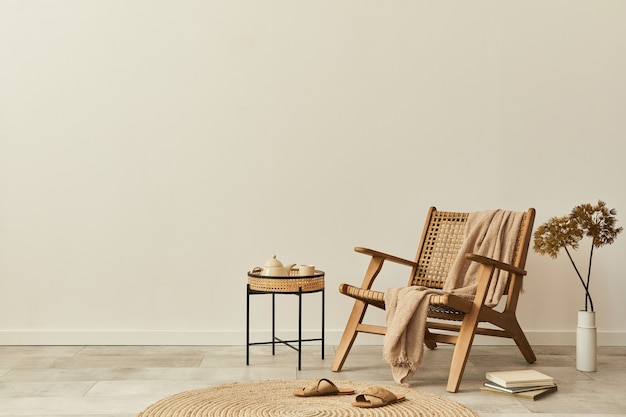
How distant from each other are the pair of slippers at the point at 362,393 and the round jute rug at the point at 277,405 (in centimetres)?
2

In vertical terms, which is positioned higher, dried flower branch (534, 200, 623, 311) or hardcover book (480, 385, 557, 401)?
dried flower branch (534, 200, 623, 311)

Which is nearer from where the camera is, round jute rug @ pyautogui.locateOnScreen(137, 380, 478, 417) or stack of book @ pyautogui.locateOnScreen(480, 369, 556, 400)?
round jute rug @ pyautogui.locateOnScreen(137, 380, 478, 417)

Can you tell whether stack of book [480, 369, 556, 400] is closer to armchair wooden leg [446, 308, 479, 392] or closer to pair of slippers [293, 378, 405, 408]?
armchair wooden leg [446, 308, 479, 392]

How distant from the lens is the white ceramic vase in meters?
3.78

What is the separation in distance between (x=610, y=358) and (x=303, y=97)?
7.27 feet

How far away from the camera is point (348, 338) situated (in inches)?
149

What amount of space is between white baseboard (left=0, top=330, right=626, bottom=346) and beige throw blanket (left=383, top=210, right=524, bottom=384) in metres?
0.74

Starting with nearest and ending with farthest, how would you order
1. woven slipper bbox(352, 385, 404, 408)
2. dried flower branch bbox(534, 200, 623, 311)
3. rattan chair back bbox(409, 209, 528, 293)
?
woven slipper bbox(352, 385, 404, 408) → dried flower branch bbox(534, 200, 623, 311) → rattan chair back bbox(409, 209, 528, 293)

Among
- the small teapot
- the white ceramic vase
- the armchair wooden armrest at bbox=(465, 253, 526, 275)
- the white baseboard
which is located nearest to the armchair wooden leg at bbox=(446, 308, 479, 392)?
the armchair wooden armrest at bbox=(465, 253, 526, 275)

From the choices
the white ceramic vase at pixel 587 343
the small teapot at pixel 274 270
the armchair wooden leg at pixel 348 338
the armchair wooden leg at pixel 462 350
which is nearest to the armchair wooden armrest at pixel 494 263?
the armchair wooden leg at pixel 462 350

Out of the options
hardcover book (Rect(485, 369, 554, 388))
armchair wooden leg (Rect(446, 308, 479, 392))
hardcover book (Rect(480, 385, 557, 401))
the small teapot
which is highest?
the small teapot

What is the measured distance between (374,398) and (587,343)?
1.29 meters

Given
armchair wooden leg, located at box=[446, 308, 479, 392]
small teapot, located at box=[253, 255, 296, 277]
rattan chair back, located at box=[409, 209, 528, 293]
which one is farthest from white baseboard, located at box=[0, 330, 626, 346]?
armchair wooden leg, located at box=[446, 308, 479, 392]

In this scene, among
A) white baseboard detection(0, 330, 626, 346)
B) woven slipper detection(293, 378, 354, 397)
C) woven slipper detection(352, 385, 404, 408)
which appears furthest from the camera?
white baseboard detection(0, 330, 626, 346)
